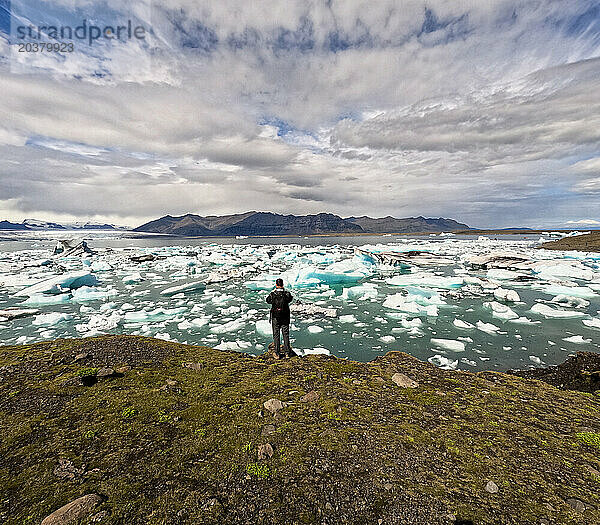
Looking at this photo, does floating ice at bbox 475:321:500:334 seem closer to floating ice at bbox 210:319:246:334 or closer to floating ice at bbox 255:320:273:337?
floating ice at bbox 255:320:273:337

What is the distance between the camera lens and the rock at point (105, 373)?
462cm

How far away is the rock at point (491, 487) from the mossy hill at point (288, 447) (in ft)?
0.04

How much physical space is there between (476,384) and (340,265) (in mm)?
19674

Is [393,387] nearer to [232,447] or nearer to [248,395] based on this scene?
[248,395]

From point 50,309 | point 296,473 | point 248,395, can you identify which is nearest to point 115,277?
point 50,309

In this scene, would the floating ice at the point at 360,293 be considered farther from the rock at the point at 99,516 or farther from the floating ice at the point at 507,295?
the rock at the point at 99,516

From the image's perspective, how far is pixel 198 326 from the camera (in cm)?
1203

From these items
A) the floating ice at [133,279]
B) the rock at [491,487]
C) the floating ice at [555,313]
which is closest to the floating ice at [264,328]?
the rock at [491,487]

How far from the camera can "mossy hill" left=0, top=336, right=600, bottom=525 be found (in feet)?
8.05

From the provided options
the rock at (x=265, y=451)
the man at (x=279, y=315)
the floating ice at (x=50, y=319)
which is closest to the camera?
the rock at (x=265, y=451)

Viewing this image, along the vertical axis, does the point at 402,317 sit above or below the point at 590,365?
below

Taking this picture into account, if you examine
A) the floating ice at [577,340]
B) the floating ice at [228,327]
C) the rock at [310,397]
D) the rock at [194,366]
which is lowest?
the floating ice at [228,327]

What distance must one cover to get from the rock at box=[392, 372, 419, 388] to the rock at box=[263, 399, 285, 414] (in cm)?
221

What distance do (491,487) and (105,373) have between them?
5549 millimetres
